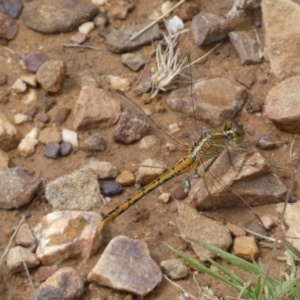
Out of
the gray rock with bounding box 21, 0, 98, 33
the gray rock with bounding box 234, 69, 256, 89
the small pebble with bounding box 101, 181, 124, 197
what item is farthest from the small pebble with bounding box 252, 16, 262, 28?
the small pebble with bounding box 101, 181, 124, 197

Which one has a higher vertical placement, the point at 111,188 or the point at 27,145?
the point at 27,145

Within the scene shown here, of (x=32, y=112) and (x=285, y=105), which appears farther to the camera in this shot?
(x=32, y=112)

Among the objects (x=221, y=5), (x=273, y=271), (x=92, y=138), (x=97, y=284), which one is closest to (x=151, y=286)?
(x=97, y=284)

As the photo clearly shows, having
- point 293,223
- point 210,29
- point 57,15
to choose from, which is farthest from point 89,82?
point 293,223

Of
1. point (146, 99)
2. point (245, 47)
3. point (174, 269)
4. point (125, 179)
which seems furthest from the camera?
point (245, 47)

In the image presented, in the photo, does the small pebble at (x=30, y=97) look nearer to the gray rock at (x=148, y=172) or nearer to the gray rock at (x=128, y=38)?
the gray rock at (x=128, y=38)

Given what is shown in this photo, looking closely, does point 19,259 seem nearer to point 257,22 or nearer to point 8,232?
point 8,232

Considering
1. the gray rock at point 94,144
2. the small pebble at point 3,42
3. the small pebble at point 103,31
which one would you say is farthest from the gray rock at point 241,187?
the small pebble at point 3,42
